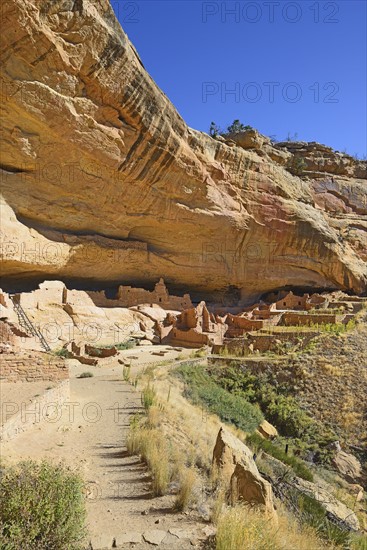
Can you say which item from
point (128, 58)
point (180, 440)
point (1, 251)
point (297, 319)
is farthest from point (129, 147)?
point (180, 440)

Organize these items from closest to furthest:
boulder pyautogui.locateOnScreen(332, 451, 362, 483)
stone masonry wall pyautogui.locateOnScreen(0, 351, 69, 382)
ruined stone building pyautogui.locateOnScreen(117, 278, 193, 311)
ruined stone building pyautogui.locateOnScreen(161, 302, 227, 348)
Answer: stone masonry wall pyautogui.locateOnScreen(0, 351, 69, 382), boulder pyautogui.locateOnScreen(332, 451, 362, 483), ruined stone building pyautogui.locateOnScreen(161, 302, 227, 348), ruined stone building pyautogui.locateOnScreen(117, 278, 193, 311)

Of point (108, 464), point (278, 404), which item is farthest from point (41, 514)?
point (278, 404)

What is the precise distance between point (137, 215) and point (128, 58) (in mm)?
7927

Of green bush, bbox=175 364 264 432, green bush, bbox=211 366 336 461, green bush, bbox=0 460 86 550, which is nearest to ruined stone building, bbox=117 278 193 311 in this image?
green bush, bbox=211 366 336 461

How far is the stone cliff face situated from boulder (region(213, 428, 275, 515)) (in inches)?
574

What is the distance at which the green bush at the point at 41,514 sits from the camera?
356cm

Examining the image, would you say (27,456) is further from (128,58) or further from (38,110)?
(128,58)

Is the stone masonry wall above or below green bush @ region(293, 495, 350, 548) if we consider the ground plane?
above

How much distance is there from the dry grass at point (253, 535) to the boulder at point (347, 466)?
25.4ft

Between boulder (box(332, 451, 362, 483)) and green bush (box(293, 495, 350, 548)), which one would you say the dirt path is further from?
boulder (box(332, 451, 362, 483))

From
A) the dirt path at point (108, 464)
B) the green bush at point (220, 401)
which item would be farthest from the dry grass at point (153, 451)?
the green bush at point (220, 401)

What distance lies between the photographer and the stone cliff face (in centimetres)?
1538

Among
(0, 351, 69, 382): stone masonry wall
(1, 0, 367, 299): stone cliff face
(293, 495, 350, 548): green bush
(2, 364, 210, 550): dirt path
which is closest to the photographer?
(2, 364, 210, 550): dirt path

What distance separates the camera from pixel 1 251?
56.7ft
